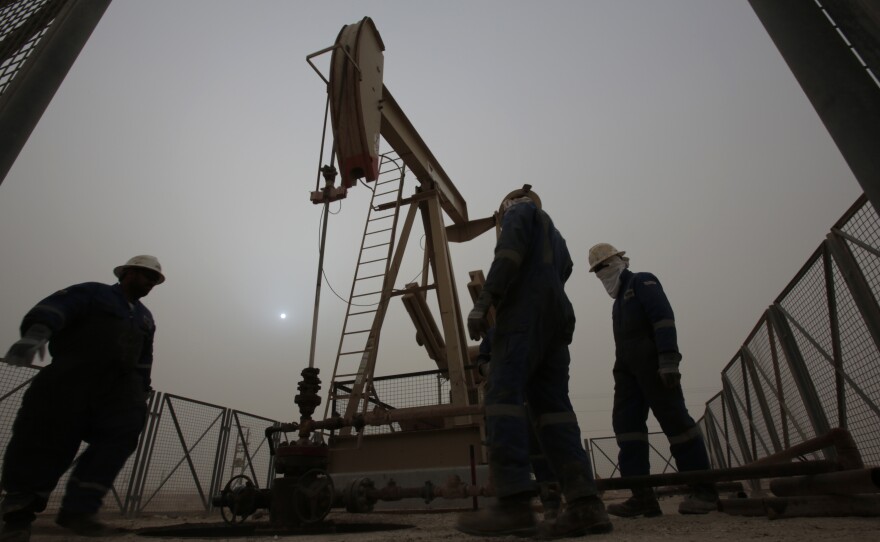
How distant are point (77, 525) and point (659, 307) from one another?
13.8 feet

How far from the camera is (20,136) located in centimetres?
192

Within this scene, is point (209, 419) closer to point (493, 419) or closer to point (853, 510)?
point (493, 419)

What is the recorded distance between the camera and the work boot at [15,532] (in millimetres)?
2428

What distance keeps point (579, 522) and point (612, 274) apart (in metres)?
2.51

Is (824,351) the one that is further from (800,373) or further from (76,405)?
(76,405)

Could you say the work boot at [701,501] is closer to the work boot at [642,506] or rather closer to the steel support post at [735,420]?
the work boot at [642,506]

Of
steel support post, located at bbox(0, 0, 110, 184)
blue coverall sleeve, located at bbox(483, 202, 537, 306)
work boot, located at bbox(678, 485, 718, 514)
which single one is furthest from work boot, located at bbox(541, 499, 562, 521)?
steel support post, located at bbox(0, 0, 110, 184)

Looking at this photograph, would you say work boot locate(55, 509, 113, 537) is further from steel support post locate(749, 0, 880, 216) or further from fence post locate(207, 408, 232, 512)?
fence post locate(207, 408, 232, 512)

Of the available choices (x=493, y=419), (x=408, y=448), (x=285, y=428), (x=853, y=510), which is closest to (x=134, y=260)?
(x=285, y=428)

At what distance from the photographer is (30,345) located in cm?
274

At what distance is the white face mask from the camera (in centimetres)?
423

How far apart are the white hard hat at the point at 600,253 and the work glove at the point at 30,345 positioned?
13.6 feet

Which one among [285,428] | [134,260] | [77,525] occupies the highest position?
[134,260]

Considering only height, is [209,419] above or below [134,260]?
below
